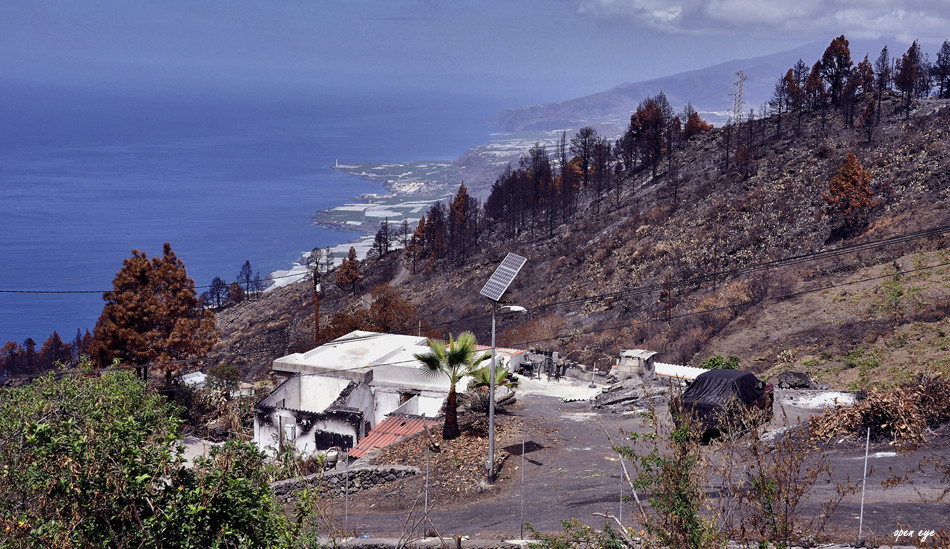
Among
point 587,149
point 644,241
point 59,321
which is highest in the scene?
point 587,149

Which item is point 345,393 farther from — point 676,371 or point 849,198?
point 849,198

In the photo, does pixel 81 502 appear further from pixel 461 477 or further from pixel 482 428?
pixel 482 428

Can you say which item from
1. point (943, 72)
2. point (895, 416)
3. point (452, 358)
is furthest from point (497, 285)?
point (943, 72)

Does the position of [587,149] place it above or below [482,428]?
above

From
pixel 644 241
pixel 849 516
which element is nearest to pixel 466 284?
Answer: pixel 644 241

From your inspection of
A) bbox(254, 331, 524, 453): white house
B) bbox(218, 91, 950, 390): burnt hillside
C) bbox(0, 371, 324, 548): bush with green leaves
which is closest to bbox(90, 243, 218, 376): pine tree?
bbox(218, 91, 950, 390): burnt hillside
